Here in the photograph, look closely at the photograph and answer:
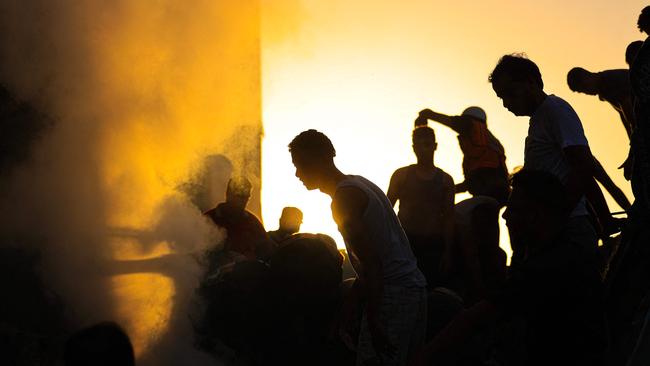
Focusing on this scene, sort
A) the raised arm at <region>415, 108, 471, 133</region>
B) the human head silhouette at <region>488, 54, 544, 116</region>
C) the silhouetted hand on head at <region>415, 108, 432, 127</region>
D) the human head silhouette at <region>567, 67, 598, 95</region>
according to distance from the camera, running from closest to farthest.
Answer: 1. the human head silhouette at <region>488, 54, 544, 116</region>
2. the human head silhouette at <region>567, 67, 598, 95</region>
3. the silhouetted hand on head at <region>415, 108, 432, 127</region>
4. the raised arm at <region>415, 108, 471, 133</region>

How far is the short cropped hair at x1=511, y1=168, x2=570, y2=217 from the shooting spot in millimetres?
3385

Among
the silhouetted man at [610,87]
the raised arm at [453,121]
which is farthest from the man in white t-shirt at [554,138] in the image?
the raised arm at [453,121]

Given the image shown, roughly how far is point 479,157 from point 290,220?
101 inches

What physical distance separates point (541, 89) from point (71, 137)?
357 centimetres

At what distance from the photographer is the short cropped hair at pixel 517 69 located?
16.1 feet

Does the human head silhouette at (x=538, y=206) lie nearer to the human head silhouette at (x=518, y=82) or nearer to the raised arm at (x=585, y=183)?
the raised arm at (x=585, y=183)

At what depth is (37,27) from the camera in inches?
269

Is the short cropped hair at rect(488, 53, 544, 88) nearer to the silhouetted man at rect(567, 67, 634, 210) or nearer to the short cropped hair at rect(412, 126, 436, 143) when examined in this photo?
the silhouetted man at rect(567, 67, 634, 210)

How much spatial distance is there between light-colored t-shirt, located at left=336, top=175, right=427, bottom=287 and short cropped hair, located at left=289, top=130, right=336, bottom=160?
0.17 metres

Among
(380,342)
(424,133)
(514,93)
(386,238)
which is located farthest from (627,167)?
(380,342)

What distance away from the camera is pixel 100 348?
3320 millimetres

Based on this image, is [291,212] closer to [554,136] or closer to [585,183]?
[554,136]

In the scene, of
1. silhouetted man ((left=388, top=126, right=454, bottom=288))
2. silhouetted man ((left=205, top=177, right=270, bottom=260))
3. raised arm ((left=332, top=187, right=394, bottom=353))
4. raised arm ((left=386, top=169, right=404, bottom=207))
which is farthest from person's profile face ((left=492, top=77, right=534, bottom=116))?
silhouetted man ((left=205, top=177, right=270, bottom=260))

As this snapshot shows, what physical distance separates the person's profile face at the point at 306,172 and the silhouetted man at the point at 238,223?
122 inches
